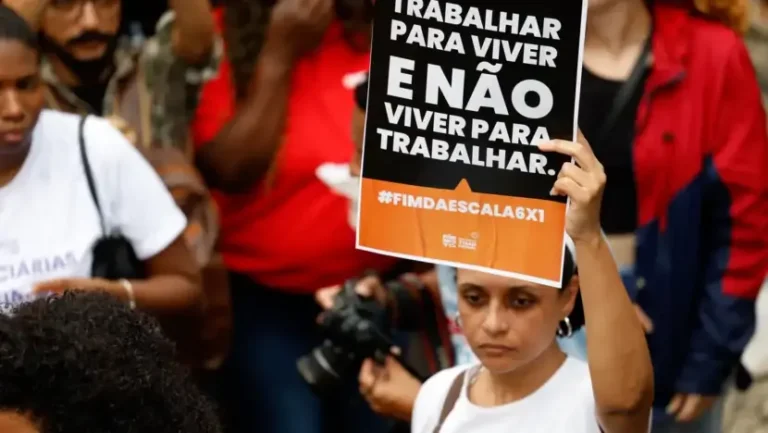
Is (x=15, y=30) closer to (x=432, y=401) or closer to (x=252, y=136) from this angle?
(x=252, y=136)

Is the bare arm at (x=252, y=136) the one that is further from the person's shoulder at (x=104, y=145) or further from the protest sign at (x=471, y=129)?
the protest sign at (x=471, y=129)

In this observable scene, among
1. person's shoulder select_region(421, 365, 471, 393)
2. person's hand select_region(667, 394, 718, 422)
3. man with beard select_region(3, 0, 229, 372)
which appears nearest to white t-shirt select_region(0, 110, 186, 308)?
man with beard select_region(3, 0, 229, 372)

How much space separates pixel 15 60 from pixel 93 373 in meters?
1.13

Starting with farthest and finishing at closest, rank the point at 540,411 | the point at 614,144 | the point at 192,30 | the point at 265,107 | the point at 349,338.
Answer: the point at 265,107 < the point at 192,30 < the point at 614,144 < the point at 349,338 < the point at 540,411

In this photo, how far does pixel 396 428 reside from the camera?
243cm

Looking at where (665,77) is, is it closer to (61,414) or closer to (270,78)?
(270,78)

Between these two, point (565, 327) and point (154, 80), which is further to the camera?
point (154, 80)

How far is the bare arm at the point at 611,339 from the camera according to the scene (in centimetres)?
161

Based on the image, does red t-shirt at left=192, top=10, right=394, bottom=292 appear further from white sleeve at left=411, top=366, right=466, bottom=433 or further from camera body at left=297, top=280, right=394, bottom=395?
white sleeve at left=411, top=366, right=466, bottom=433

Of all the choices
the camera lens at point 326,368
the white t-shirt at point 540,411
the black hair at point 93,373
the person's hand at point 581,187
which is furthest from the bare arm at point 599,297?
the camera lens at point 326,368

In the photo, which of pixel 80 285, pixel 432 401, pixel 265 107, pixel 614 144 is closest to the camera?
pixel 432 401

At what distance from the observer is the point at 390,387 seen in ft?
7.39

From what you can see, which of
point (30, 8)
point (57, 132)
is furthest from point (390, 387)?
point (30, 8)

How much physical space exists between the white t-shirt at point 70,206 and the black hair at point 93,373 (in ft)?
2.97
